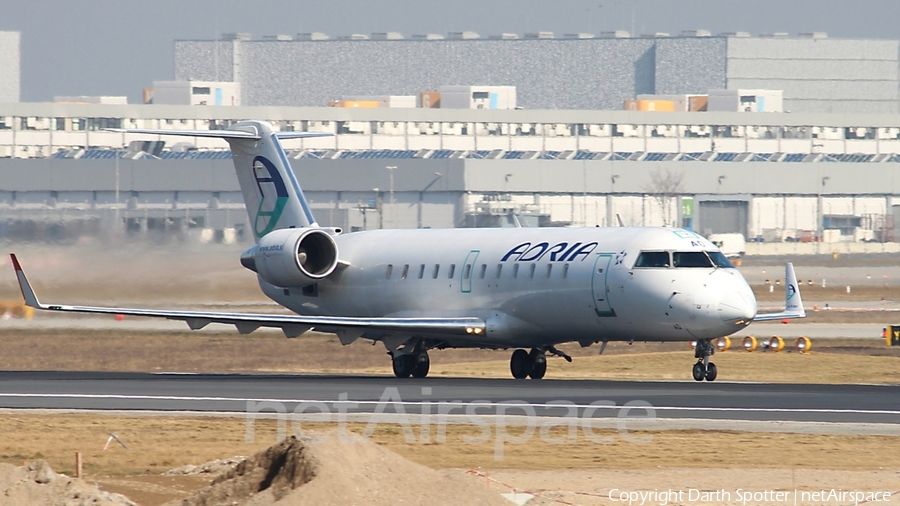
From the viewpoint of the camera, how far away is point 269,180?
3928 cm

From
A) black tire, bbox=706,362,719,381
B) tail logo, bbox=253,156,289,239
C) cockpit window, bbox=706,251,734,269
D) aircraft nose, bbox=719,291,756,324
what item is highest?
tail logo, bbox=253,156,289,239

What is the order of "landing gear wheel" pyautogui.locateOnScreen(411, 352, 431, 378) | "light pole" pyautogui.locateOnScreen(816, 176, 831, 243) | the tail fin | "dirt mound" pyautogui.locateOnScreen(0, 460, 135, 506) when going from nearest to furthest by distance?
1. "dirt mound" pyautogui.locateOnScreen(0, 460, 135, 506)
2. "landing gear wheel" pyautogui.locateOnScreen(411, 352, 431, 378)
3. the tail fin
4. "light pole" pyautogui.locateOnScreen(816, 176, 831, 243)

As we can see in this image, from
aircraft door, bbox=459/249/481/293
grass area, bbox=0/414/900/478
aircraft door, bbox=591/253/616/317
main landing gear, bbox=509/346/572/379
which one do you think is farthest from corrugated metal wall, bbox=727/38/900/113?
grass area, bbox=0/414/900/478

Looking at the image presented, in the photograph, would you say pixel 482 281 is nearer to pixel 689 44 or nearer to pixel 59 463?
pixel 59 463

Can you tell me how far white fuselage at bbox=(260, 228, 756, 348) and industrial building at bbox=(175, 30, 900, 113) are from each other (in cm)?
13921

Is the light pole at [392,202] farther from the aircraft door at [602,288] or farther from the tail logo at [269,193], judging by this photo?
the aircraft door at [602,288]

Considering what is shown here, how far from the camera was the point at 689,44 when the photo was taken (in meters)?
182

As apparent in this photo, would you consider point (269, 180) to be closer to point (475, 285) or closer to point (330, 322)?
point (330, 322)

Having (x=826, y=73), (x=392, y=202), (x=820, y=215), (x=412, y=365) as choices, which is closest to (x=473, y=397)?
(x=412, y=365)

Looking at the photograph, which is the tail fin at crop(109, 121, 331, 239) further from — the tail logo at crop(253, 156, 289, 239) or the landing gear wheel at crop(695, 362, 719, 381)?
the landing gear wheel at crop(695, 362, 719, 381)

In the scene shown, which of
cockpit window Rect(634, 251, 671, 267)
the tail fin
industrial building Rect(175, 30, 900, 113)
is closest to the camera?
cockpit window Rect(634, 251, 671, 267)

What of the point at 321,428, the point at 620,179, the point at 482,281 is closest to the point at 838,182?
the point at 620,179

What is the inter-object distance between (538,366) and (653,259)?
4621 mm

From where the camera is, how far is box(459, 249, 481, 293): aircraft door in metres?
33.9
